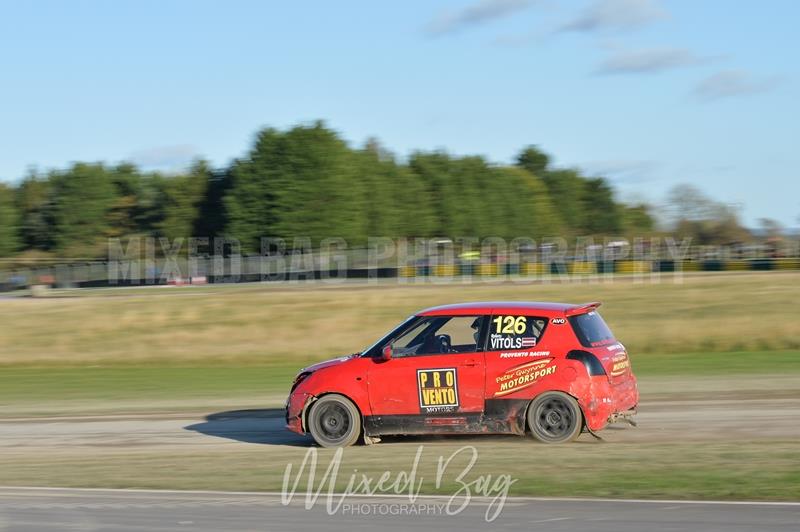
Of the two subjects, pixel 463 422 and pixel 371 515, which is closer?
pixel 371 515

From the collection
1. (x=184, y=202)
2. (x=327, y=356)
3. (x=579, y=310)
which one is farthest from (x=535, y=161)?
(x=579, y=310)

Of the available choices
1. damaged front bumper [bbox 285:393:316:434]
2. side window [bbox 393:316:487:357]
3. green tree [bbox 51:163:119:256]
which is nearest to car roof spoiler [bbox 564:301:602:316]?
side window [bbox 393:316:487:357]

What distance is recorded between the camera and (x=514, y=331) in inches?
429

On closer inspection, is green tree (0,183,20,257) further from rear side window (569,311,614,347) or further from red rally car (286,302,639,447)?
rear side window (569,311,614,347)

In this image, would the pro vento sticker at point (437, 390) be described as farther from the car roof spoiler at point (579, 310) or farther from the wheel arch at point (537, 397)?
the car roof spoiler at point (579, 310)

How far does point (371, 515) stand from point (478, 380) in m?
3.17

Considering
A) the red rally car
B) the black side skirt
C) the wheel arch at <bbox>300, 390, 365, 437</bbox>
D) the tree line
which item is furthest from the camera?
the tree line

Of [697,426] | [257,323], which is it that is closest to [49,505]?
[697,426]

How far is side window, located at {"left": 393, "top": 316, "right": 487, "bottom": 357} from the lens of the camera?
10984 mm

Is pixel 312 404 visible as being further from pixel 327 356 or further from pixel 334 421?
pixel 327 356

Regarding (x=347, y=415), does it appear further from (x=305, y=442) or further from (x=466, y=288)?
(x=466, y=288)

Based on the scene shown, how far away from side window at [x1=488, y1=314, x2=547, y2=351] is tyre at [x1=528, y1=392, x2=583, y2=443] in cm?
61

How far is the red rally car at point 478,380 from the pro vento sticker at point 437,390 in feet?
0.04

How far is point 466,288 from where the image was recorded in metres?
39.2
